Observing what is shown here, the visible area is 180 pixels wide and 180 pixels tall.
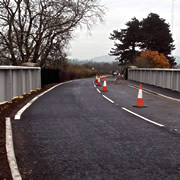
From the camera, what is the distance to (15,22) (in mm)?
26250

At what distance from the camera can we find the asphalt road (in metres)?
4.01

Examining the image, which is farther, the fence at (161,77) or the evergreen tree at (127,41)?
the evergreen tree at (127,41)

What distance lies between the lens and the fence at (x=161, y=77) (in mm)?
17347

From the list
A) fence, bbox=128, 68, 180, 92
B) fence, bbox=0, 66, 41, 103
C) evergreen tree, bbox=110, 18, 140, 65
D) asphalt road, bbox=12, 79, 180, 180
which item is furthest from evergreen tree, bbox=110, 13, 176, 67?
asphalt road, bbox=12, 79, 180, 180

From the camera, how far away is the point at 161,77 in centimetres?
2075

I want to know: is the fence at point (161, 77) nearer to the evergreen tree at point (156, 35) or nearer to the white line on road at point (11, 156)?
the white line on road at point (11, 156)

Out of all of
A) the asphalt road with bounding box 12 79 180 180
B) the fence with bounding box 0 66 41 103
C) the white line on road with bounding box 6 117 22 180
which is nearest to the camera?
the white line on road with bounding box 6 117 22 180

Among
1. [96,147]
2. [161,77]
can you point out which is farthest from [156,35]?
[96,147]

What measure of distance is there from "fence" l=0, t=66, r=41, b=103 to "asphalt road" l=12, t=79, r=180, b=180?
2539mm

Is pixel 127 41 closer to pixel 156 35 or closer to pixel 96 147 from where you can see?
pixel 156 35

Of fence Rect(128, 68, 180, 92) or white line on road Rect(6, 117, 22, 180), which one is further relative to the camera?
fence Rect(128, 68, 180, 92)

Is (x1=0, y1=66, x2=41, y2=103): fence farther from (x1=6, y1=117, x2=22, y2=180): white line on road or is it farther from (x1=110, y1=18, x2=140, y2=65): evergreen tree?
(x1=110, y1=18, x2=140, y2=65): evergreen tree

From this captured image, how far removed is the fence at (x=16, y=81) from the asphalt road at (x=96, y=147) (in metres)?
2.54

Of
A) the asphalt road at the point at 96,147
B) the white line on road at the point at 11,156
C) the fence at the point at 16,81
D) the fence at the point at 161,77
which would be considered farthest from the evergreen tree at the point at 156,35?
the white line on road at the point at 11,156
